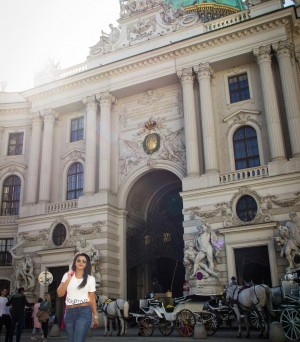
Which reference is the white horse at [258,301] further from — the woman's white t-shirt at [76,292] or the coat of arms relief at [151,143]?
the coat of arms relief at [151,143]

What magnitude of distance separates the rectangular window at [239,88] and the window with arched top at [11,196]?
18.6 m

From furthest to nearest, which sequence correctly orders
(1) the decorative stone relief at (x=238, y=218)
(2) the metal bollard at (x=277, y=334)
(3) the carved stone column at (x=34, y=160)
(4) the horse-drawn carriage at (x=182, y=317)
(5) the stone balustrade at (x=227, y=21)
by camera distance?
1. (3) the carved stone column at (x=34, y=160)
2. (5) the stone balustrade at (x=227, y=21)
3. (1) the decorative stone relief at (x=238, y=218)
4. (4) the horse-drawn carriage at (x=182, y=317)
5. (2) the metal bollard at (x=277, y=334)

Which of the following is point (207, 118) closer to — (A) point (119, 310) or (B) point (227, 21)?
(B) point (227, 21)

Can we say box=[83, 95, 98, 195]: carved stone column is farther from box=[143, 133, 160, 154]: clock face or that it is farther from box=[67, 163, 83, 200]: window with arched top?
box=[143, 133, 160, 154]: clock face

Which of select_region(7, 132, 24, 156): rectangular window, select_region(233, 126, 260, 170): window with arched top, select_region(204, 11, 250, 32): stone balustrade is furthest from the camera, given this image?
select_region(7, 132, 24, 156): rectangular window

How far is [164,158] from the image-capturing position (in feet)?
93.2

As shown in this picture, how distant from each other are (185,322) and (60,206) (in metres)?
16.2

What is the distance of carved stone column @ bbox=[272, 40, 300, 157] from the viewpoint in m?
23.5

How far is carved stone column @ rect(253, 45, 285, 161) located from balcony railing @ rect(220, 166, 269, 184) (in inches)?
36.9

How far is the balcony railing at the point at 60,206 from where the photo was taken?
28922 millimetres

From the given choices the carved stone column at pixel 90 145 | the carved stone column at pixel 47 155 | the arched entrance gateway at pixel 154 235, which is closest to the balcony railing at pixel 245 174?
the arched entrance gateway at pixel 154 235

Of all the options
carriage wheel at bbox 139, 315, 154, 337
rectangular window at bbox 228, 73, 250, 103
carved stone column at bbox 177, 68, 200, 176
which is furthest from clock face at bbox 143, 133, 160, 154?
carriage wheel at bbox 139, 315, 154, 337

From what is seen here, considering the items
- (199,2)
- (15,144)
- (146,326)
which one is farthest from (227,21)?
(146,326)

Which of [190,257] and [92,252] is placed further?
[92,252]
